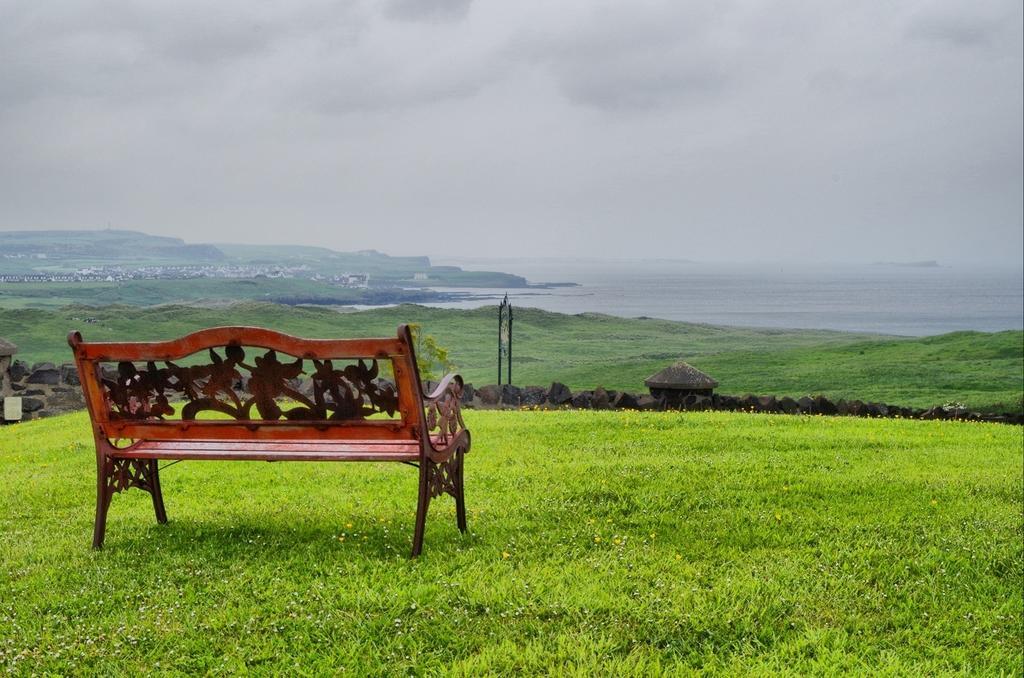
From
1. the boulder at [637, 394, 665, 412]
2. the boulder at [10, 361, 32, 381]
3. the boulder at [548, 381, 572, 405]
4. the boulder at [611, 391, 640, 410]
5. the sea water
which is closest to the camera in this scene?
the boulder at [637, 394, 665, 412]

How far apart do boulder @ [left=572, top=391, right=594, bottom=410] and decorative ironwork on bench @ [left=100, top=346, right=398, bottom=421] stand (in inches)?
346

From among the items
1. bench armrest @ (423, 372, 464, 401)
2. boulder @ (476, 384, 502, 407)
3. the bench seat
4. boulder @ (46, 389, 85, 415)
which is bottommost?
boulder @ (46, 389, 85, 415)

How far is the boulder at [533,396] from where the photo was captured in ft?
44.1

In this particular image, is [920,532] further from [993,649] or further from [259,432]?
[259,432]

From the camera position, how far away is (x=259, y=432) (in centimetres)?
440

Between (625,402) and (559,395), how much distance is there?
1098mm

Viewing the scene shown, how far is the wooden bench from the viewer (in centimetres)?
404

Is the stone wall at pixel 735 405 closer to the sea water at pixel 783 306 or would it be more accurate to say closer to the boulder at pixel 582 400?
the boulder at pixel 582 400

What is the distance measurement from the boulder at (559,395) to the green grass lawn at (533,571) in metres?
6.47

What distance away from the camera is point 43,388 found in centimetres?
1378

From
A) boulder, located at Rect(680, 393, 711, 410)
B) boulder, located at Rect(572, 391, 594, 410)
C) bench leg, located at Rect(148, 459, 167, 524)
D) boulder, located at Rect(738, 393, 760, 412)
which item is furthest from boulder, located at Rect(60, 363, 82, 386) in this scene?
bench leg, located at Rect(148, 459, 167, 524)

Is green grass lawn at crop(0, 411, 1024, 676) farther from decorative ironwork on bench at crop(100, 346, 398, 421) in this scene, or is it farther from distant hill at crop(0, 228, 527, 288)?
distant hill at crop(0, 228, 527, 288)

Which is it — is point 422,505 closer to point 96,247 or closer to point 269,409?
point 269,409

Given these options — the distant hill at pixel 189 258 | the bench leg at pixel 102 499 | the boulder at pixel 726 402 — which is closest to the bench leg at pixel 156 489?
the bench leg at pixel 102 499
